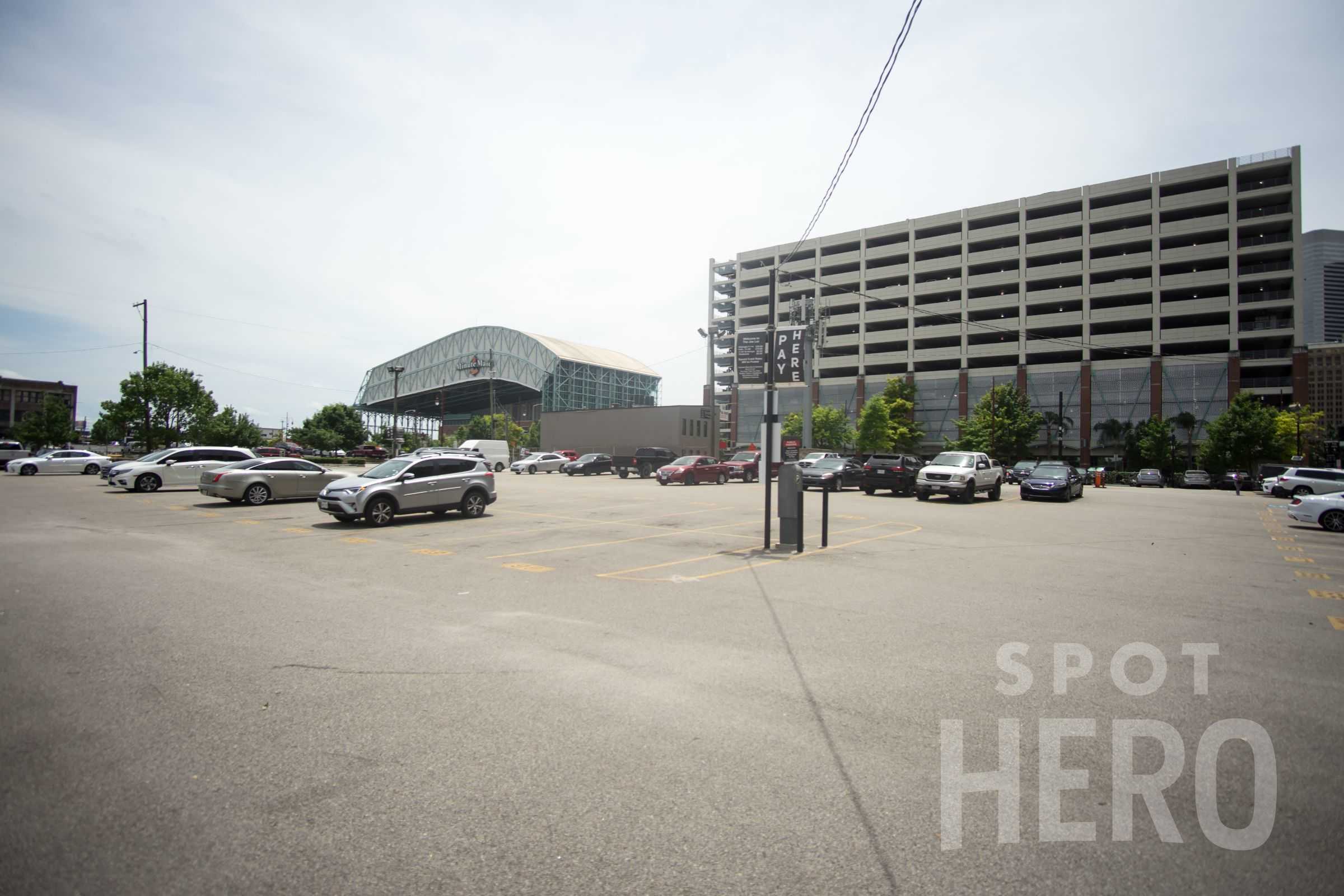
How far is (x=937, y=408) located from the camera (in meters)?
76.6

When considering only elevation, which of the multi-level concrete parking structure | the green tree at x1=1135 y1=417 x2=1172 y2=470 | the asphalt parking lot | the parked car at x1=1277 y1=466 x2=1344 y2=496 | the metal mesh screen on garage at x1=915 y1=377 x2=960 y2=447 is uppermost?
the multi-level concrete parking structure

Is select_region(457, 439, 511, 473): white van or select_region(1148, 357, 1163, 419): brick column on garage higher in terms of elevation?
select_region(1148, 357, 1163, 419): brick column on garage

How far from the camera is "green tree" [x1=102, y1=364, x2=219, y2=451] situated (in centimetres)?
4791

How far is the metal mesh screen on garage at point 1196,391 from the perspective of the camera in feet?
210

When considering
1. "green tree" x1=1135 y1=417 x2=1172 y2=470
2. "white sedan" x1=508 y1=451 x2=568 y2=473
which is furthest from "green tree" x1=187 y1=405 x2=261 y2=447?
"green tree" x1=1135 y1=417 x2=1172 y2=470

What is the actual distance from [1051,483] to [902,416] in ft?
155

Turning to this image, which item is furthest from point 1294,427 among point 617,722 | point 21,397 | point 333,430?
point 21,397

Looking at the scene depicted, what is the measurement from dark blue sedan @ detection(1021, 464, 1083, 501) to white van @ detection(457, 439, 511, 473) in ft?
119

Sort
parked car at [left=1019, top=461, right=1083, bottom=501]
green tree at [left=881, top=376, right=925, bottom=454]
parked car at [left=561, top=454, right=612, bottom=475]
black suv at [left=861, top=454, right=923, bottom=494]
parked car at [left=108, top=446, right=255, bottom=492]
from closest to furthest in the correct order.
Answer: parked car at [left=108, top=446, right=255, bottom=492] < parked car at [left=1019, top=461, right=1083, bottom=501] < black suv at [left=861, top=454, right=923, bottom=494] < parked car at [left=561, top=454, right=612, bottom=475] < green tree at [left=881, top=376, right=925, bottom=454]

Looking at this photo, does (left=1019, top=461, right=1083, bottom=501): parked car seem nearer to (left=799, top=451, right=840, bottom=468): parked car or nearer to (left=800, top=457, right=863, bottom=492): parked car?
(left=800, top=457, right=863, bottom=492): parked car

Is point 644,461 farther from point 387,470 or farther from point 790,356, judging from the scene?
point 790,356

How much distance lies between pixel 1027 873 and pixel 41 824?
4.17 metres

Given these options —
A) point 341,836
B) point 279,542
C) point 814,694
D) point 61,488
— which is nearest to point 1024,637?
point 814,694

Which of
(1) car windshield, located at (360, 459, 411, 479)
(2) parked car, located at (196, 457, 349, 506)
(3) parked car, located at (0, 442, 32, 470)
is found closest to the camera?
(1) car windshield, located at (360, 459, 411, 479)
